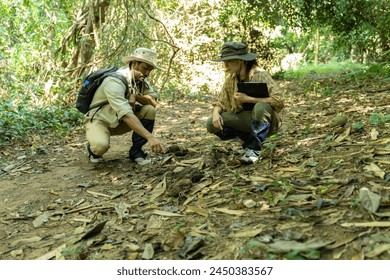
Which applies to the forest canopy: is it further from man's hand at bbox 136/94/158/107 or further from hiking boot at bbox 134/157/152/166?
hiking boot at bbox 134/157/152/166

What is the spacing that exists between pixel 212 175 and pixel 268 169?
483 mm

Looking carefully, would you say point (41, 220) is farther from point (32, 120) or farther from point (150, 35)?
point (150, 35)

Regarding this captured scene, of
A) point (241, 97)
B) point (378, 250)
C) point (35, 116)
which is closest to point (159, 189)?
point (241, 97)

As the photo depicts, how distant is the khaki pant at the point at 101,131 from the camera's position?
4.33m

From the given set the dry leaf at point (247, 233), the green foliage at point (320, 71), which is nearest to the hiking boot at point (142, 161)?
the dry leaf at point (247, 233)

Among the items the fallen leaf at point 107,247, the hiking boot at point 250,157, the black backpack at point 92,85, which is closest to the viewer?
the fallen leaf at point 107,247

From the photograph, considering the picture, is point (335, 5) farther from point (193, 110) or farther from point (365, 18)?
point (193, 110)

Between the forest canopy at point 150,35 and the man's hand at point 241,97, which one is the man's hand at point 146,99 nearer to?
the man's hand at point 241,97

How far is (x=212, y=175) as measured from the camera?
11.6ft

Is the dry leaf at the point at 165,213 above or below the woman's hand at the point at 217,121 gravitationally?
below

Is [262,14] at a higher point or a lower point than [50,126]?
higher

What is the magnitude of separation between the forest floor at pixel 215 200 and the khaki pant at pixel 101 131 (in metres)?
0.24

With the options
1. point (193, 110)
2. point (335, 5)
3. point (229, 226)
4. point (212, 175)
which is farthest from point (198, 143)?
point (335, 5)

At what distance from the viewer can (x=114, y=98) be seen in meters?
4.01
